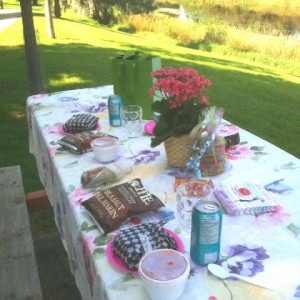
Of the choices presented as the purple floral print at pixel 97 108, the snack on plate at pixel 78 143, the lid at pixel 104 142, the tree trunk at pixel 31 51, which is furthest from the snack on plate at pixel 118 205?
the tree trunk at pixel 31 51

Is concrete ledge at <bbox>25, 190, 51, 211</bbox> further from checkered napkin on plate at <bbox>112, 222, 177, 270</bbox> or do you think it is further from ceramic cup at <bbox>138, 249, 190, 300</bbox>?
ceramic cup at <bbox>138, 249, 190, 300</bbox>

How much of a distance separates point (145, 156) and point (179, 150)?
0.25 metres

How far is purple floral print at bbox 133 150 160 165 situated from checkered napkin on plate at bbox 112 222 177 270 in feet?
2.10

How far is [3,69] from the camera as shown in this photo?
21.8 feet

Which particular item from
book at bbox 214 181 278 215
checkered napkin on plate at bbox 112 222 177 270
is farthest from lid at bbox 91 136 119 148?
checkered napkin on plate at bbox 112 222 177 270

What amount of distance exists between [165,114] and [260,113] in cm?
379

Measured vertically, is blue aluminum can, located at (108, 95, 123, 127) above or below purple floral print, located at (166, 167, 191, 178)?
above

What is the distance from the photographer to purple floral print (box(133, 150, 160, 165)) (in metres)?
1.77

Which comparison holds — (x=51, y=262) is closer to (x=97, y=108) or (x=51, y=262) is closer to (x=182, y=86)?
(x=97, y=108)

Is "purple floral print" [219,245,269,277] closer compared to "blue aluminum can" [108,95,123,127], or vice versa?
"purple floral print" [219,245,269,277]

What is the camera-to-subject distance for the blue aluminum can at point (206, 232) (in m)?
0.98

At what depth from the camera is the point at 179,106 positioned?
155 cm

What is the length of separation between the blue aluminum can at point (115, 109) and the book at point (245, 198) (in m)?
0.88

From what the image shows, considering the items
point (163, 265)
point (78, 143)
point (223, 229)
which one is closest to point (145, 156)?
point (78, 143)
